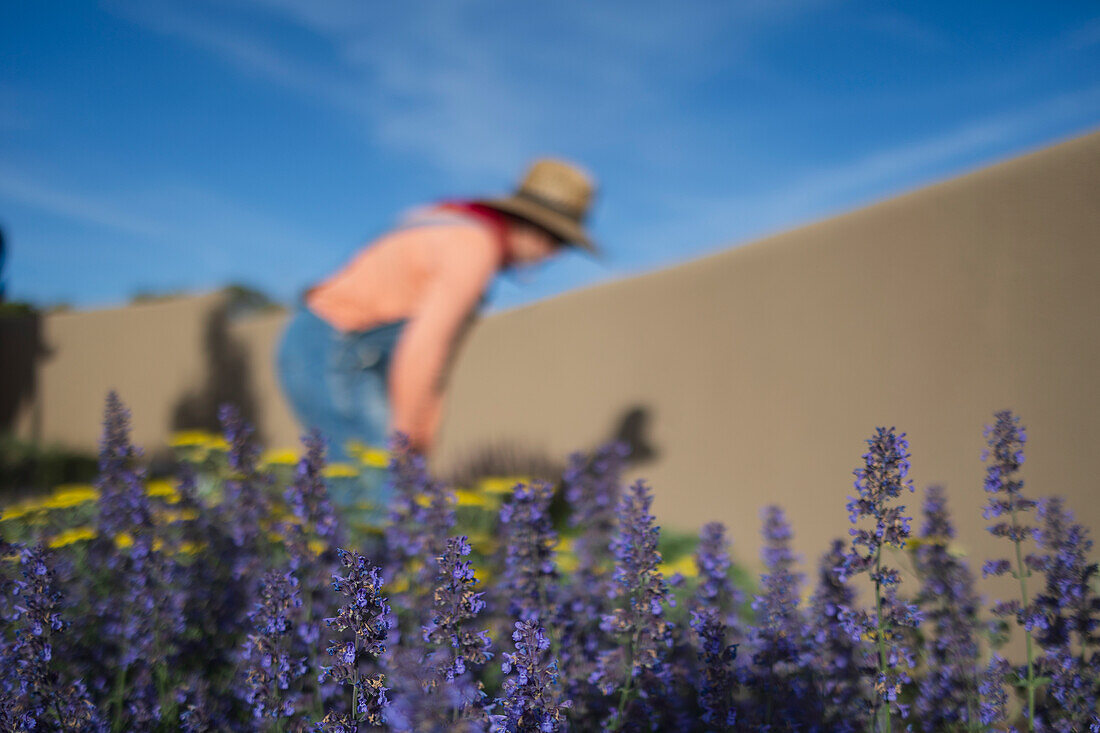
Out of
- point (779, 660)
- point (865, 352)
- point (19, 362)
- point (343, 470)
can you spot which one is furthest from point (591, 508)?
point (19, 362)

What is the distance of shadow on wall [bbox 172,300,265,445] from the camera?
33.7ft

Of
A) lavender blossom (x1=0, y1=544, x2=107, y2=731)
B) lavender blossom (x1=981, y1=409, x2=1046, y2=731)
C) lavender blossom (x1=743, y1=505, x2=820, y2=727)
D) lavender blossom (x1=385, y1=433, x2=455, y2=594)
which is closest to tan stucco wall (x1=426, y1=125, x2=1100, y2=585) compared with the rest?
lavender blossom (x1=981, y1=409, x2=1046, y2=731)

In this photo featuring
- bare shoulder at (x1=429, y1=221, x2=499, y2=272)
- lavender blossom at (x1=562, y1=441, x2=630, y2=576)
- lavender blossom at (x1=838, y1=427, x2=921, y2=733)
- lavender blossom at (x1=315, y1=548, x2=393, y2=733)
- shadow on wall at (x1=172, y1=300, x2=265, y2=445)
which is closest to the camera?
lavender blossom at (x1=315, y1=548, x2=393, y2=733)

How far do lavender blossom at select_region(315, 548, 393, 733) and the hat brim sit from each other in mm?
2141

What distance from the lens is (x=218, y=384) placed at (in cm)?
1054

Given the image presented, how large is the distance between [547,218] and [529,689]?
2.30m

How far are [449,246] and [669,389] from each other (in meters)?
3.23

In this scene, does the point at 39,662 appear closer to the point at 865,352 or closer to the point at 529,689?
the point at 529,689

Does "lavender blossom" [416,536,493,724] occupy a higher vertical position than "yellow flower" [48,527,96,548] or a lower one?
lower

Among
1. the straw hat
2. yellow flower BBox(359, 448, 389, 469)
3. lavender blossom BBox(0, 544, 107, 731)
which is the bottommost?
lavender blossom BBox(0, 544, 107, 731)

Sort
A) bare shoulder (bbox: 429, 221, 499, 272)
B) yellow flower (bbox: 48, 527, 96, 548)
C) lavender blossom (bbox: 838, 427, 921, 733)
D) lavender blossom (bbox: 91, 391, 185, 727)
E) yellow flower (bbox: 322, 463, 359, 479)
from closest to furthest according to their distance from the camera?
lavender blossom (bbox: 838, 427, 921, 733) < lavender blossom (bbox: 91, 391, 185, 727) < yellow flower (bbox: 48, 527, 96, 548) < bare shoulder (bbox: 429, 221, 499, 272) < yellow flower (bbox: 322, 463, 359, 479)

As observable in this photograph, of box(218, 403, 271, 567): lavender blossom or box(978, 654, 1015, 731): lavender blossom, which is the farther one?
box(218, 403, 271, 567): lavender blossom

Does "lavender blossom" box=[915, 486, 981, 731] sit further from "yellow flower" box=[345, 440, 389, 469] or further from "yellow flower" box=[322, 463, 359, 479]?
"yellow flower" box=[322, 463, 359, 479]

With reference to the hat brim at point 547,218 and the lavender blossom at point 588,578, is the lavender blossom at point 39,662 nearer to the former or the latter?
the lavender blossom at point 588,578
